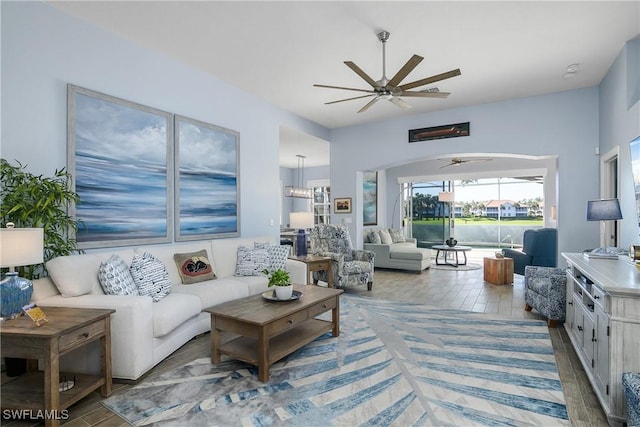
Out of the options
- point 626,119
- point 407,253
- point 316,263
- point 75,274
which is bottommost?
point 407,253

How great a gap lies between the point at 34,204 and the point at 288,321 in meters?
2.16

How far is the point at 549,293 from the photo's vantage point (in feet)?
12.2

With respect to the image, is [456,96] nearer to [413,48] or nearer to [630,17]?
[413,48]

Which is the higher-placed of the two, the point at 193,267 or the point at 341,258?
the point at 193,267

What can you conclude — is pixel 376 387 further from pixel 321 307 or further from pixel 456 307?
pixel 456 307

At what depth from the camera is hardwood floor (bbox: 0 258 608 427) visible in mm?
2107

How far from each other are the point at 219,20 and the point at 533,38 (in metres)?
3.20

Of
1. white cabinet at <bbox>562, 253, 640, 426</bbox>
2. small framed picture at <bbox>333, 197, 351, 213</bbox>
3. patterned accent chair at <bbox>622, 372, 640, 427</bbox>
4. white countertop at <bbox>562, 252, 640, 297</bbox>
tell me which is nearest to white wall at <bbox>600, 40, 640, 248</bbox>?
white countertop at <bbox>562, 252, 640, 297</bbox>

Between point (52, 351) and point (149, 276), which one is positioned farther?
point (149, 276)

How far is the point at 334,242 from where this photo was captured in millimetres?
5715

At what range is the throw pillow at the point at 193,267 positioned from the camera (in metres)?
3.69

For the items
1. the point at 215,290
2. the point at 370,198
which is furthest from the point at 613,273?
the point at 370,198

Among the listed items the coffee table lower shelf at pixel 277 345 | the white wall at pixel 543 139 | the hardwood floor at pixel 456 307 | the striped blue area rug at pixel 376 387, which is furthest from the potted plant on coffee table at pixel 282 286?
the white wall at pixel 543 139

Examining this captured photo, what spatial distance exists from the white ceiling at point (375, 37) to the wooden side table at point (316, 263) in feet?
8.29
